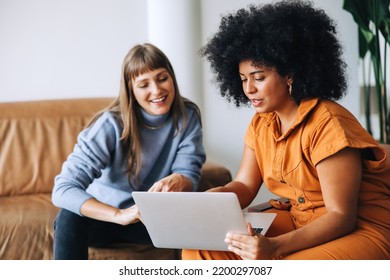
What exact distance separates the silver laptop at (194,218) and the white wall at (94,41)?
142 cm

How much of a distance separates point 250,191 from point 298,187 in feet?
0.67

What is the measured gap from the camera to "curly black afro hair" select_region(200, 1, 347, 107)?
60.9 inches

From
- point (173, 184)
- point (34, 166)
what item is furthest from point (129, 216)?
point (34, 166)

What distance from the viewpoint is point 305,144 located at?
1518mm

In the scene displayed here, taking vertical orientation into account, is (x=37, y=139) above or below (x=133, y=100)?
below

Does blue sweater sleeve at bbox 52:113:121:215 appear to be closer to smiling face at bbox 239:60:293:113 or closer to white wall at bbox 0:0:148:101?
smiling face at bbox 239:60:293:113

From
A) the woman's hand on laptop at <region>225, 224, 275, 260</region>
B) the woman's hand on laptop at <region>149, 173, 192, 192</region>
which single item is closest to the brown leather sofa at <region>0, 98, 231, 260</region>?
the woman's hand on laptop at <region>149, 173, 192, 192</region>

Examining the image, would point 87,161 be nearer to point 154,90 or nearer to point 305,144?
point 154,90

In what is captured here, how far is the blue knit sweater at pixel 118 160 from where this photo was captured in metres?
1.97

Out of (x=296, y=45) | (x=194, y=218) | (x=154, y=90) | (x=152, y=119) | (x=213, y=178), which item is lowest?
(x=213, y=178)

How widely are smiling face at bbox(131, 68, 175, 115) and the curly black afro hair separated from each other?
43 centimetres

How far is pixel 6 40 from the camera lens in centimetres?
287

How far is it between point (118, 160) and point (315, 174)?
75 cm
